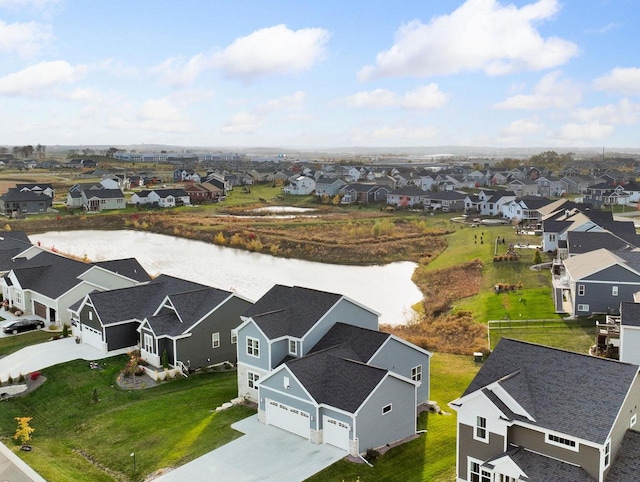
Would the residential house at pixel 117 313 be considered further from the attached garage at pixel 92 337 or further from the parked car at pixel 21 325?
the parked car at pixel 21 325

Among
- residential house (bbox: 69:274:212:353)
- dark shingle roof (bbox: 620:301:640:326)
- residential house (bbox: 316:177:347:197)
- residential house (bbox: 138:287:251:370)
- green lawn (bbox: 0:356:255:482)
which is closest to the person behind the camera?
green lawn (bbox: 0:356:255:482)

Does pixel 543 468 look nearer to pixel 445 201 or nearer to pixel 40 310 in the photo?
pixel 40 310

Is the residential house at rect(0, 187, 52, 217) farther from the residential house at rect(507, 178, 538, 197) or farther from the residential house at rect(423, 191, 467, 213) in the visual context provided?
the residential house at rect(507, 178, 538, 197)

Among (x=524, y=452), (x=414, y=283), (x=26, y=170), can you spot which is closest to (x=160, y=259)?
(x=414, y=283)

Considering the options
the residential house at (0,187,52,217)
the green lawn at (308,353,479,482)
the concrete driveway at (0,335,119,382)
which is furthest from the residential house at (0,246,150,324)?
the residential house at (0,187,52,217)

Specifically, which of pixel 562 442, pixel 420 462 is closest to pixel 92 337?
pixel 420 462

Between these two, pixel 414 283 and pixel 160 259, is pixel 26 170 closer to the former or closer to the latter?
pixel 160 259

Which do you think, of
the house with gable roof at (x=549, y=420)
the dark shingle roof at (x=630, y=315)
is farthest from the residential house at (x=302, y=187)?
the house with gable roof at (x=549, y=420)
